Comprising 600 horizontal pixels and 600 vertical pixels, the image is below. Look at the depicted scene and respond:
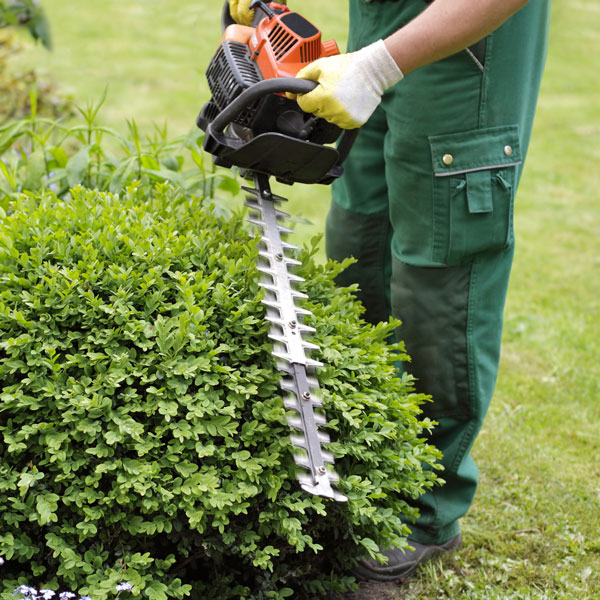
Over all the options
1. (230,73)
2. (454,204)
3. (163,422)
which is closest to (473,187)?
(454,204)

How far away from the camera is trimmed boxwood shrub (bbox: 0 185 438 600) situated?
5.63ft

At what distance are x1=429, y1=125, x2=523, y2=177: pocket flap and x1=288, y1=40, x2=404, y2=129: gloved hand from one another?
0.95 ft

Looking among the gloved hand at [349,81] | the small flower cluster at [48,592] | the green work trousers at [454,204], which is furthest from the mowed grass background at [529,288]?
the gloved hand at [349,81]

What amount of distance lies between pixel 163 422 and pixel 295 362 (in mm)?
331

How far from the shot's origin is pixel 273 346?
1832 mm

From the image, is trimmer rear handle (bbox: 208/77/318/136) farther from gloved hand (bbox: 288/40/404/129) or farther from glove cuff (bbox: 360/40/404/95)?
glove cuff (bbox: 360/40/404/95)

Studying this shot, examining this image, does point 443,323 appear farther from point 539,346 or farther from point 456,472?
point 539,346

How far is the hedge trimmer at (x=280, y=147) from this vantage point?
1.76 meters

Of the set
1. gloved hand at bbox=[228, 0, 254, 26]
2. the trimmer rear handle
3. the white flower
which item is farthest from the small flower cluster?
gloved hand at bbox=[228, 0, 254, 26]

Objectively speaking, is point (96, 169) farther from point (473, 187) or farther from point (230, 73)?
point (473, 187)

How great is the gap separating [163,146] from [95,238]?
107cm

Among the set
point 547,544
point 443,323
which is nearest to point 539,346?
point 547,544

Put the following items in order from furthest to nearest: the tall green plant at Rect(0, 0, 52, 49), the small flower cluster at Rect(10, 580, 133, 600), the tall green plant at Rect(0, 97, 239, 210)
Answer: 1. the tall green plant at Rect(0, 0, 52, 49)
2. the tall green plant at Rect(0, 97, 239, 210)
3. the small flower cluster at Rect(10, 580, 133, 600)

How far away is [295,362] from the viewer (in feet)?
5.77
